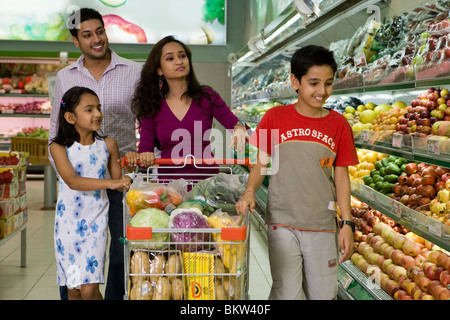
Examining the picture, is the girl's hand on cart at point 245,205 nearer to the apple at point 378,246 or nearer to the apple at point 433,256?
the apple at point 433,256

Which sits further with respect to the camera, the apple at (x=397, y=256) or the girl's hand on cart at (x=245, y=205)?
the apple at (x=397, y=256)

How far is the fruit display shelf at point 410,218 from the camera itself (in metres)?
2.27

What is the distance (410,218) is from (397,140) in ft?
1.38

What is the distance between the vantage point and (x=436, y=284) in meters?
2.53

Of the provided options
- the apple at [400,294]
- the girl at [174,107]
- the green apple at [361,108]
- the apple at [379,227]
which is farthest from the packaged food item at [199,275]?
the green apple at [361,108]

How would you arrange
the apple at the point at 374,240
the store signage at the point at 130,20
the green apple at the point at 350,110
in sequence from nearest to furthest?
the apple at the point at 374,240
the green apple at the point at 350,110
the store signage at the point at 130,20

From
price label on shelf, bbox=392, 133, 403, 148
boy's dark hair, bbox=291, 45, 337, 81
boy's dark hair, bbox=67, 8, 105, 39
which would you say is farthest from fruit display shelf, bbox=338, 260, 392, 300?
boy's dark hair, bbox=67, 8, 105, 39

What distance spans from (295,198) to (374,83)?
120cm

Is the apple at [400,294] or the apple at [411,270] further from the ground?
the apple at [411,270]

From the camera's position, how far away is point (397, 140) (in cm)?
277

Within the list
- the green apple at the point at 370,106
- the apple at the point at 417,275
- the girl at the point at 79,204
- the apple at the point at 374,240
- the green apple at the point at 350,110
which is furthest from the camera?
the green apple at the point at 350,110

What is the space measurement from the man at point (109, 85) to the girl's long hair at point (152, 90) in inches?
7.0

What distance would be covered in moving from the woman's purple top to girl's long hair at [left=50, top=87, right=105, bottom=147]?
351mm

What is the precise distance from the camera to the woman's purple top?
9.05 ft
